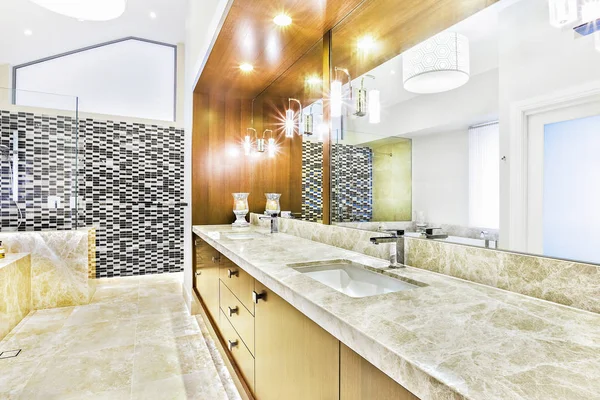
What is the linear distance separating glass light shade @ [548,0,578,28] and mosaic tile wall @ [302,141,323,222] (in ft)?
4.69

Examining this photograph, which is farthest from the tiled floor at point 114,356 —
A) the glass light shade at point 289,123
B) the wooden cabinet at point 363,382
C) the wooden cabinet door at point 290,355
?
the glass light shade at point 289,123

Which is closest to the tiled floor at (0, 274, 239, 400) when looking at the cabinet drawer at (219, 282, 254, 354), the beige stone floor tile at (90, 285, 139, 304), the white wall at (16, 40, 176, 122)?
the beige stone floor tile at (90, 285, 139, 304)

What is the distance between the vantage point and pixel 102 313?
3180mm

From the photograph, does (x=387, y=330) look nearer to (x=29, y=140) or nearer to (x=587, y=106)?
(x=587, y=106)

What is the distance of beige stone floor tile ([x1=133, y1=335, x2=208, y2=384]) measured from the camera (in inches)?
82.0

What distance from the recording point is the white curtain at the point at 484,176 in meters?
1.08

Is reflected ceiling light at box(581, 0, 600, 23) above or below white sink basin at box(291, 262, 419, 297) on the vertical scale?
above

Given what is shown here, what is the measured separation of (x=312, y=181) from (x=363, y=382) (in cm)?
178

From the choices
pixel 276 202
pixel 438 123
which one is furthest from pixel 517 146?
pixel 276 202

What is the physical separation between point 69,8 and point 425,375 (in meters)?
2.97

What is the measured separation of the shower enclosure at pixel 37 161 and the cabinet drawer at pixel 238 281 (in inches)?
101

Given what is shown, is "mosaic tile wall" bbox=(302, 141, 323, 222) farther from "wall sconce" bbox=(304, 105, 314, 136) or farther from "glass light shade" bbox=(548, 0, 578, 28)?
"glass light shade" bbox=(548, 0, 578, 28)

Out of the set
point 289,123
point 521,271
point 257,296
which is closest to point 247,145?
point 289,123

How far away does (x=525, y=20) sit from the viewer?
3.27ft
